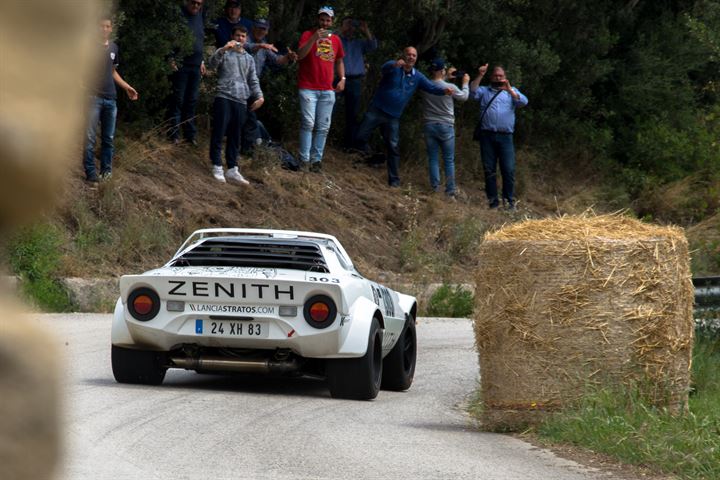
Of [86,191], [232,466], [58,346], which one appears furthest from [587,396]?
[86,191]

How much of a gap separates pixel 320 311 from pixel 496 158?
14.7 m

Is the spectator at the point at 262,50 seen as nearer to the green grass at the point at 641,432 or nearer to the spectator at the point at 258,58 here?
the spectator at the point at 258,58

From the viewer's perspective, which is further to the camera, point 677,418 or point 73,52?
point 677,418

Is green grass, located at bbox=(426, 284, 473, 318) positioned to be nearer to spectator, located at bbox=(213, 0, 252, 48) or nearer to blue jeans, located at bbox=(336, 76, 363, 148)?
spectator, located at bbox=(213, 0, 252, 48)

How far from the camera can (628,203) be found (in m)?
27.8

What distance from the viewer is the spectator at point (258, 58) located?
66.9 ft

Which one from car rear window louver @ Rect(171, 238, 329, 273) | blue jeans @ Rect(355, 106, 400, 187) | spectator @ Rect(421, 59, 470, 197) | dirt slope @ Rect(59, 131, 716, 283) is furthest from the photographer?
blue jeans @ Rect(355, 106, 400, 187)

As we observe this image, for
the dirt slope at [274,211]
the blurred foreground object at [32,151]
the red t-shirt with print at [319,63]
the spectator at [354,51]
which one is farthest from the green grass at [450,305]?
the blurred foreground object at [32,151]

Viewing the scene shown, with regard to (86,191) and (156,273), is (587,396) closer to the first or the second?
(156,273)

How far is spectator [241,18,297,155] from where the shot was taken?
2039 cm

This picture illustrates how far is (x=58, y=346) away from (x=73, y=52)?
0.66 ft

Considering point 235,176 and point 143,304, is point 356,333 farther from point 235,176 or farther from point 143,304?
point 235,176

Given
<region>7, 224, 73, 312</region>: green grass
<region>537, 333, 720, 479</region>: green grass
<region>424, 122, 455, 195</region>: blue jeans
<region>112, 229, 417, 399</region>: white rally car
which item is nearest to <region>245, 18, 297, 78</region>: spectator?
<region>424, 122, 455, 195</region>: blue jeans

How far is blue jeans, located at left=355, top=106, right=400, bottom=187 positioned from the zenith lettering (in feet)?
45.7
